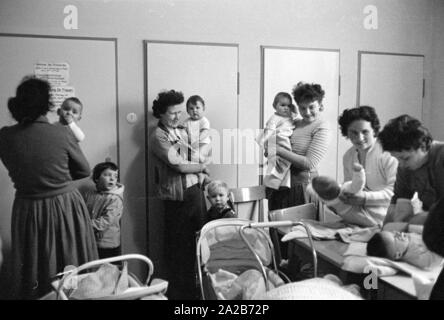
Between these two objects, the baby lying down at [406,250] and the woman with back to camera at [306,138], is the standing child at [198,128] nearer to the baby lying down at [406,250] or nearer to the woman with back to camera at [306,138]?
the woman with back to camera at [306,138]

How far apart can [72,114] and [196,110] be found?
36cm

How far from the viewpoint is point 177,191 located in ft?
4.19

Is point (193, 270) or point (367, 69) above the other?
point (367, 69)

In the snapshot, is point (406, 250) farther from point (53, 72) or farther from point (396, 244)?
point (53, 72)

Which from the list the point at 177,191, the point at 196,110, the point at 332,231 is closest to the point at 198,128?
the point at 196,110

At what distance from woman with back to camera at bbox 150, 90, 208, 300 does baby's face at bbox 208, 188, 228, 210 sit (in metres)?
0.03

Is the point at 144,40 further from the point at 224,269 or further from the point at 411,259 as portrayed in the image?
the point at 411,259

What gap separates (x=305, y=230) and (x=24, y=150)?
860 millimetres

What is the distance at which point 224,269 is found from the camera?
1.27m

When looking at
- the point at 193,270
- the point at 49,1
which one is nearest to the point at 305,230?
the point at 193,270

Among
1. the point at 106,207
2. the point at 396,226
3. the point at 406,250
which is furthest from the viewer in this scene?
the point at 106,207

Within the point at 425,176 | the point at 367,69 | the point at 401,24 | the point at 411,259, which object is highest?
the point at 401,24

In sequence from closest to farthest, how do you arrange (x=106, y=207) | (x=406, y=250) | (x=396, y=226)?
(x=406, y=250)
(x=396, y=226)
(x=106, y=207)
